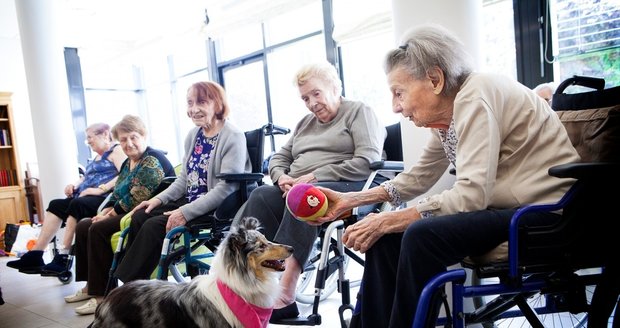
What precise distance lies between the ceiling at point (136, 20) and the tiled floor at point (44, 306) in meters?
2.90

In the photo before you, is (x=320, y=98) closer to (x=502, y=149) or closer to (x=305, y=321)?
(x=305, y=321)

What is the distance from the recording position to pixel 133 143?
3004 millimetres

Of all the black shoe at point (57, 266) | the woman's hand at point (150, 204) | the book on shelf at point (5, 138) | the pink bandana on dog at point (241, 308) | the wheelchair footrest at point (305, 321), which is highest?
the book on shelf at point (5, 138)

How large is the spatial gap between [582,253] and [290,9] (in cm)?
444

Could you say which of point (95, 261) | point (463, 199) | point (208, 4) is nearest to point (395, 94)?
point (463, 199)

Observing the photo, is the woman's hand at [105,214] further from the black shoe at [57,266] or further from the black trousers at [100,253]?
the black shoe at [57,266]

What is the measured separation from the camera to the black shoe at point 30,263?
325cm

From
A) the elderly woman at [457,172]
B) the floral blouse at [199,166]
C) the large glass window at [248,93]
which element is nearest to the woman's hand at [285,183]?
the floral blouse at [199,166]

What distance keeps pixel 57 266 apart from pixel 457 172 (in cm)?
322

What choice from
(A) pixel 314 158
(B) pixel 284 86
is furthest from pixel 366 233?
(B) pixel 284 86

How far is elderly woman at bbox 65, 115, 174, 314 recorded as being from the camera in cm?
277

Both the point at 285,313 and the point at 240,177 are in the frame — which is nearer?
the point at 285,313

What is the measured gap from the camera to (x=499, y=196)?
1.27 m

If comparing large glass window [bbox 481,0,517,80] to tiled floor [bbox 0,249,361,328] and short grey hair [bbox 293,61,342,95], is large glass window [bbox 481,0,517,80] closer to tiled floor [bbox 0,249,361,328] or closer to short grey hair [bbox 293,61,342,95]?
short grey hair [bbox 293,61,342,95]
